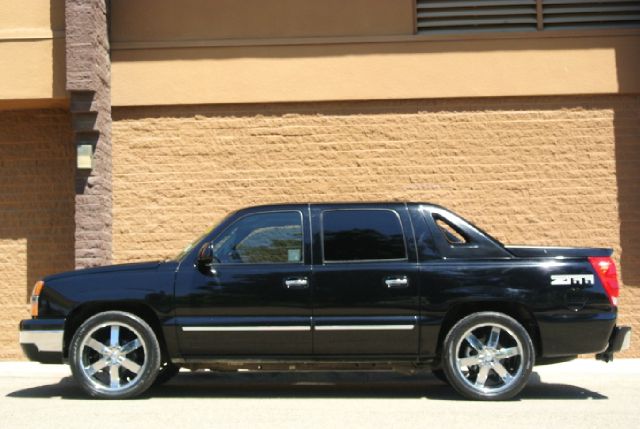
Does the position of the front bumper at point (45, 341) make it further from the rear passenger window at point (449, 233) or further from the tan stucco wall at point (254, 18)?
the tan stucco wall at point (254, 18)

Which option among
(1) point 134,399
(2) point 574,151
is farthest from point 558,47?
(1) point 134,399

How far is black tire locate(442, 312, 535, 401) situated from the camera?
7.84 meters

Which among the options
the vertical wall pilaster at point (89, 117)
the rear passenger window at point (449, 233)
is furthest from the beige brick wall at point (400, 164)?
the rear passenger window at point (449, 233)

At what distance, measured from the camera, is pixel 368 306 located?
7859 mm

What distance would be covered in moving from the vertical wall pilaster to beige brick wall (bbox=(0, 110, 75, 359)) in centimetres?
68

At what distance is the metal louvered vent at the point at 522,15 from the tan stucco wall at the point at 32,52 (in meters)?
4.90

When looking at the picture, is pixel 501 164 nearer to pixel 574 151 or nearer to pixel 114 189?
pixel 574 151

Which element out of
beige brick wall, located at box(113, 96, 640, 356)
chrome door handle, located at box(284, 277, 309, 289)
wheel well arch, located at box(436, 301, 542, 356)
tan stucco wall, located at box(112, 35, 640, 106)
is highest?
tan stucco wall, located at box(112, 35, 640, 106)

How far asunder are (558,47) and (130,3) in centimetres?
592

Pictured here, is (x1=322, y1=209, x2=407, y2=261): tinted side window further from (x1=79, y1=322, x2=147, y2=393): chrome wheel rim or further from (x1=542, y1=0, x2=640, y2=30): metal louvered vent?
(x1=542, y1=0, x2=640, y2=30): metal louvered vent

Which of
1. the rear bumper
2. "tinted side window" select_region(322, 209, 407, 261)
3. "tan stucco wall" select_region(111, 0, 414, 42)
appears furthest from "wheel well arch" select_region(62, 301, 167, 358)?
"tan stucco wall" select_region(111, 0, 414, 42)
